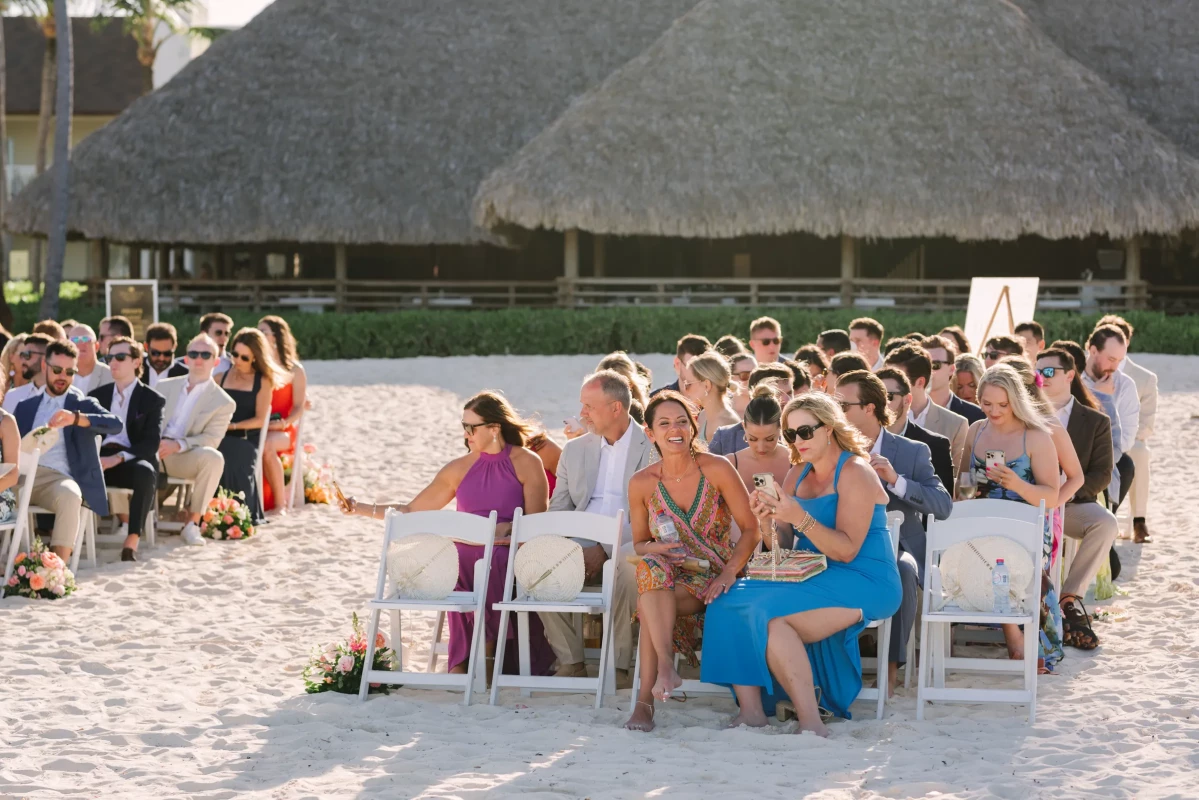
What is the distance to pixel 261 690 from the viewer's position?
6.54m

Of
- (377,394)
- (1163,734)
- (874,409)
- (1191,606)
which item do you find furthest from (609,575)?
(377,394)

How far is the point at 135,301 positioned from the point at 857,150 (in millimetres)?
10628

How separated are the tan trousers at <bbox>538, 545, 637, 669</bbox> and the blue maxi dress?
599 millimetres

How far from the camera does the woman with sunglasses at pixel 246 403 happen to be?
10273 millimetres

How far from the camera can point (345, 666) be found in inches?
255

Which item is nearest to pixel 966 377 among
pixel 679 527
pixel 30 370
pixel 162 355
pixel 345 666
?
pixel 679 527

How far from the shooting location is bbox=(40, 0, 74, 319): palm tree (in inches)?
855

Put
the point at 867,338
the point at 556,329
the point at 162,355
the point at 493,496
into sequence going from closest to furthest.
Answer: the point at 493,496 → the point at 867,338 → the point at 162,355 → the point at 556,329

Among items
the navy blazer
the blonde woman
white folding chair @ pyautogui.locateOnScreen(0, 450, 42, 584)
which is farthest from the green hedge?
white folding chair @ pyautogui.locateOnScreen(0, 450, 42, 584)

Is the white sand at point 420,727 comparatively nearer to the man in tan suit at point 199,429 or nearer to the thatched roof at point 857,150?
the man in tan suit at point 199,429

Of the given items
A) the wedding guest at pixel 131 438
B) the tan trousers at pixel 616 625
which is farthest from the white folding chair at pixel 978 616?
the wedding guest at pixel 131 438

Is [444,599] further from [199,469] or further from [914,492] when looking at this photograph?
[199,469]

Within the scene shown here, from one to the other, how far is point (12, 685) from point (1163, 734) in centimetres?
473

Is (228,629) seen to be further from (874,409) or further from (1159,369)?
(1159,369)
